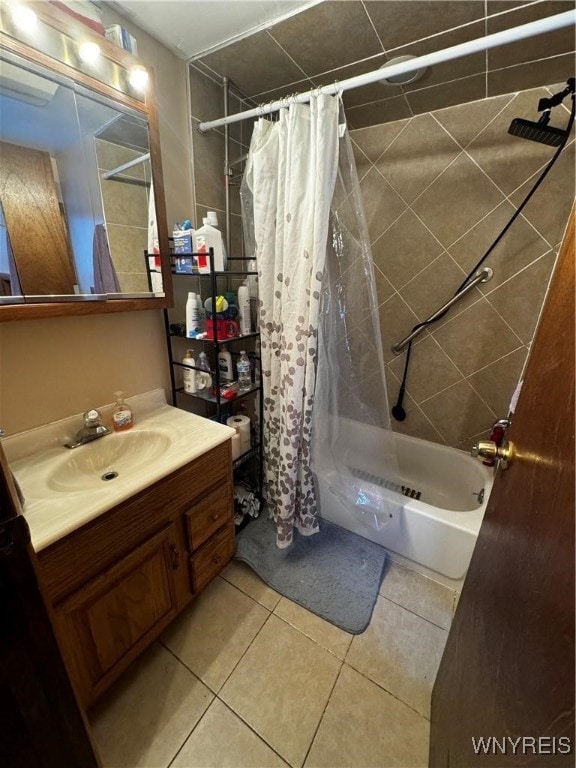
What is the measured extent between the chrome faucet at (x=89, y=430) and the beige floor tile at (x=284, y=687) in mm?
999

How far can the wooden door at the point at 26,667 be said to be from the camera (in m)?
0.44

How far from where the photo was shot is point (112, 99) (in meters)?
1.00

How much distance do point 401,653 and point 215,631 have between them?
2.41 feet

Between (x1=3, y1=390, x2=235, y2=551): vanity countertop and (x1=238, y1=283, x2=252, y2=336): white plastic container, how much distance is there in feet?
1.50

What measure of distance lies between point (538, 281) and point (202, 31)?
1.76m

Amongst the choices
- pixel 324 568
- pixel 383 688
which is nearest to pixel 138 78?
pixel 324 568

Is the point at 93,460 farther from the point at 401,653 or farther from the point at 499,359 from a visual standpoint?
the point at 499,359

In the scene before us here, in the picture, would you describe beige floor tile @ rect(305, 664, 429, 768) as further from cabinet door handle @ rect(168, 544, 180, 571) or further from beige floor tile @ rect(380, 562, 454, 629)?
cabinet door handle @ rect(168, 544, 180, 571)

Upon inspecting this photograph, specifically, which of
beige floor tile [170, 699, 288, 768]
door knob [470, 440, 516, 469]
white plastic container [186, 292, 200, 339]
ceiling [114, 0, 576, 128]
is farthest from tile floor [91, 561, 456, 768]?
ceiling [114, 0, 576, 128]

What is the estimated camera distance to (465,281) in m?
1.60

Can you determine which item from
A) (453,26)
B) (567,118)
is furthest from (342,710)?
(567,118)

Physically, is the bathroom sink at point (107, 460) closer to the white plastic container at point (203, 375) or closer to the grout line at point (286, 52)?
the white plastic container at point (203, 375)

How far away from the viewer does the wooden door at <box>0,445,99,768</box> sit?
17.3 inches

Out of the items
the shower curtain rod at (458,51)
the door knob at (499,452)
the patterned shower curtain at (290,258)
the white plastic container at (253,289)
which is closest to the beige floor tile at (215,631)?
the patterned shower curtain at (290,258)
